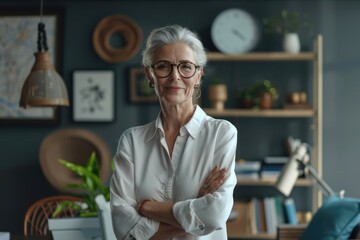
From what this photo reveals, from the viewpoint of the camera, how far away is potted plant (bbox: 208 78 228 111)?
511 centimetres

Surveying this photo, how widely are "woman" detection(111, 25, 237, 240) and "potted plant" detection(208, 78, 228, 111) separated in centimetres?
300

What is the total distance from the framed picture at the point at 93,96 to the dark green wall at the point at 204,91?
0.18ft

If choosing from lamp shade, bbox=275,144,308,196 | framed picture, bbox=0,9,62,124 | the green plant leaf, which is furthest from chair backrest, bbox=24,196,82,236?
lamp shade, bbox=275,144,308,196

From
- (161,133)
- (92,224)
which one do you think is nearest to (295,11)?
(92,224)

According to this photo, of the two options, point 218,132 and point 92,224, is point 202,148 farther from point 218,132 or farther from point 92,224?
point 92,224

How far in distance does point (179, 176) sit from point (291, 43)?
3266mm

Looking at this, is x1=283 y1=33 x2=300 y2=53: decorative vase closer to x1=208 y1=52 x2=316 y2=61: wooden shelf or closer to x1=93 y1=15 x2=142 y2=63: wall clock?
x1=208 y1=52 x2=316 y2=61: wooden shelf

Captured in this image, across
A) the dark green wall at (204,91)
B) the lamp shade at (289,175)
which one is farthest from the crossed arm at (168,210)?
the dark green wall at (204,91)

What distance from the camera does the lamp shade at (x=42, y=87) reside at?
10.2ft

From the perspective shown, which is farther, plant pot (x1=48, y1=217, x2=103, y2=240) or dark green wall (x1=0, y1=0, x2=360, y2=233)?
dark green wall (x1=0, y1=0, x2=360, y2=233)

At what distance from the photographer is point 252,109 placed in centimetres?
512

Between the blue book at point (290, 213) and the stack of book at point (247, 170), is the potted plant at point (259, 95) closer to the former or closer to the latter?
the stack of book at point (247, 170)

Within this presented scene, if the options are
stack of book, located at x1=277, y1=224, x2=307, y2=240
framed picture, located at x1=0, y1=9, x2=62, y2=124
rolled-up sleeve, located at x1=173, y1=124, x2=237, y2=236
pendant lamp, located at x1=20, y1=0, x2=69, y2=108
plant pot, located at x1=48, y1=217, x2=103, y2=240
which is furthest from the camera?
framed picture, located at x1=0, y1=9, x2=62, y2=124

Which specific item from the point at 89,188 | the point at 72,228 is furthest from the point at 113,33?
the point at 72,228
